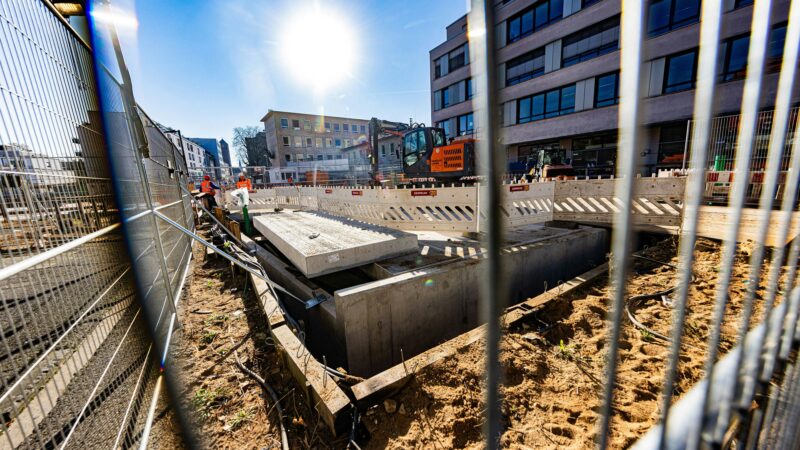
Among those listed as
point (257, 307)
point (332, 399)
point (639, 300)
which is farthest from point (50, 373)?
→ point (639, 300)

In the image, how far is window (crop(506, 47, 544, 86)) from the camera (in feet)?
70.5

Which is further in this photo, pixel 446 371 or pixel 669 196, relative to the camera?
pixel 669 196

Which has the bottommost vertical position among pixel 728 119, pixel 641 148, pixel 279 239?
pixel 279 239

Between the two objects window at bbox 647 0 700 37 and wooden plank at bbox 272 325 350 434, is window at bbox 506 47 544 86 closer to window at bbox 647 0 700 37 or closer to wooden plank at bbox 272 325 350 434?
window at bbox 647 0 700 37

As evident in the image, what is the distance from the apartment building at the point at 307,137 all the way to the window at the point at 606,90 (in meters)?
30.6

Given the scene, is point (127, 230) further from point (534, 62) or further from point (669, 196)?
point (534, 62)

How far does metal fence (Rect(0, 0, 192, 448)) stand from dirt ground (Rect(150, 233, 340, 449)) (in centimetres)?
29

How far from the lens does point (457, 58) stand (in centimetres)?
2712

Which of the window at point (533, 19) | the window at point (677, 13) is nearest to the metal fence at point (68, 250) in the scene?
the window at point (677, 13)

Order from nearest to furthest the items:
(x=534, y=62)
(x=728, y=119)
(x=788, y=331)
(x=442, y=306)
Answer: (x=788, y=331), (x=442, y=306), (x=728, y=119), (x=534, y=62)

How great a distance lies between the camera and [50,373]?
171 cm

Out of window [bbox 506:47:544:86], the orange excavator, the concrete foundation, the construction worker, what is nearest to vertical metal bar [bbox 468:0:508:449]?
the concrete foundation

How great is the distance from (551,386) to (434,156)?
1060 cm

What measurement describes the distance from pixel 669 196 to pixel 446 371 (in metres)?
7.14
